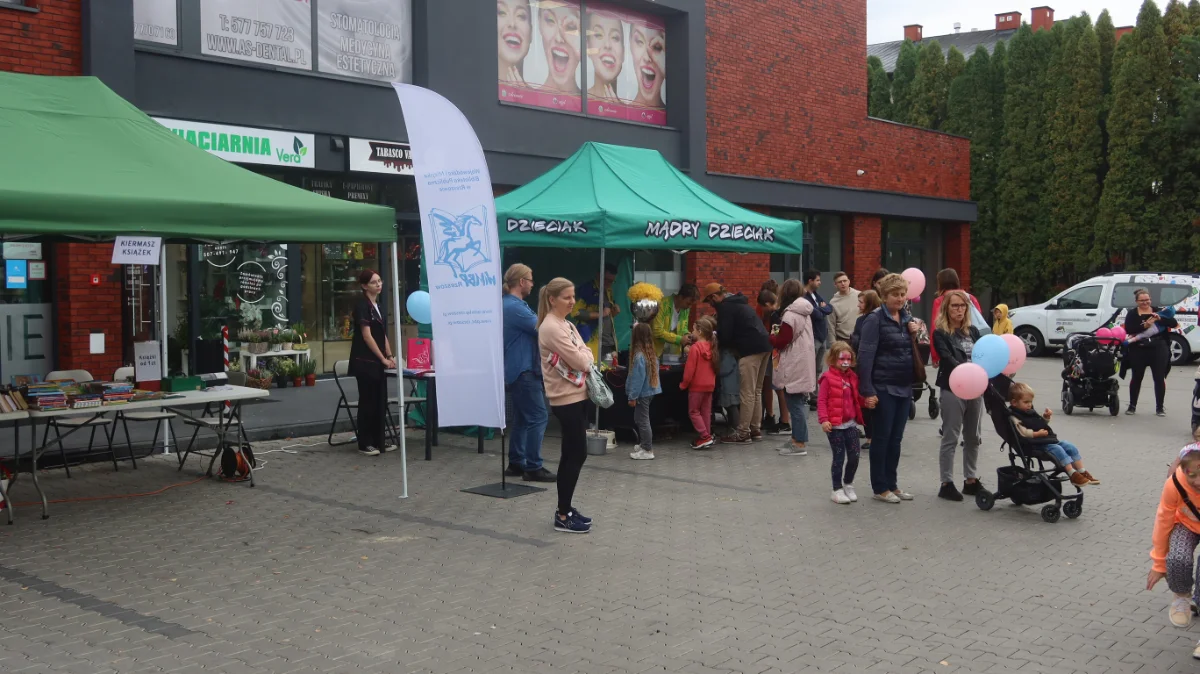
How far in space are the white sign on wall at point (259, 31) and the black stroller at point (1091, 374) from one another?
11.1m

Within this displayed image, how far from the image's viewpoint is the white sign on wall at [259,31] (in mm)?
13906

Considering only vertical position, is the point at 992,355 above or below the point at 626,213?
below

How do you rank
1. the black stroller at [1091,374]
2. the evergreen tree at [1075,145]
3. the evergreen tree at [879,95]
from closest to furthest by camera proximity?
the black stroller at [1091,374], the evergreen tree at [1075,145], the evergreen tree at [879,95]

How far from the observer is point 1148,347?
47.0 ft

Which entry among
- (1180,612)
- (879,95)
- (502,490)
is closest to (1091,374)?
(502,490)

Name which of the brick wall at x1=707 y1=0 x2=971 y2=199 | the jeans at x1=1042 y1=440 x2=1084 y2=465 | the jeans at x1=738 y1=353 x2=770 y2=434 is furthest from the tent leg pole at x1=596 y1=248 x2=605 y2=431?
the brick wall at x1=707 y1=0 x2=971 y2=199

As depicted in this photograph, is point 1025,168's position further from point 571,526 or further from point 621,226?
point 571,526

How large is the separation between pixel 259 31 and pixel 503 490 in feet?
27.4

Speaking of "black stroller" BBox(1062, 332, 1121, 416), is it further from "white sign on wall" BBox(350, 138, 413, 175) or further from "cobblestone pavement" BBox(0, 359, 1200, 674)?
"white sign on wall" BBox(350, 138, 413, 175)

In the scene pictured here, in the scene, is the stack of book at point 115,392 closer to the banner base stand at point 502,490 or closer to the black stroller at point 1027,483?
the banner base stand at point 502,490

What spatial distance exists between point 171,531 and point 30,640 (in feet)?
7.79

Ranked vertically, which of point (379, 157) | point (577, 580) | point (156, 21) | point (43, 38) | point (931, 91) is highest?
point (931, 91)

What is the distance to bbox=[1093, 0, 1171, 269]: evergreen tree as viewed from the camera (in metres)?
28.3

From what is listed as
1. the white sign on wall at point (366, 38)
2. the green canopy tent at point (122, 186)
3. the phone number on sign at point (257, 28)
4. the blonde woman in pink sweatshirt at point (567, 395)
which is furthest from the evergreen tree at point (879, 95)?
the blonde woman in pink sweatshirt at point (567, 395)
